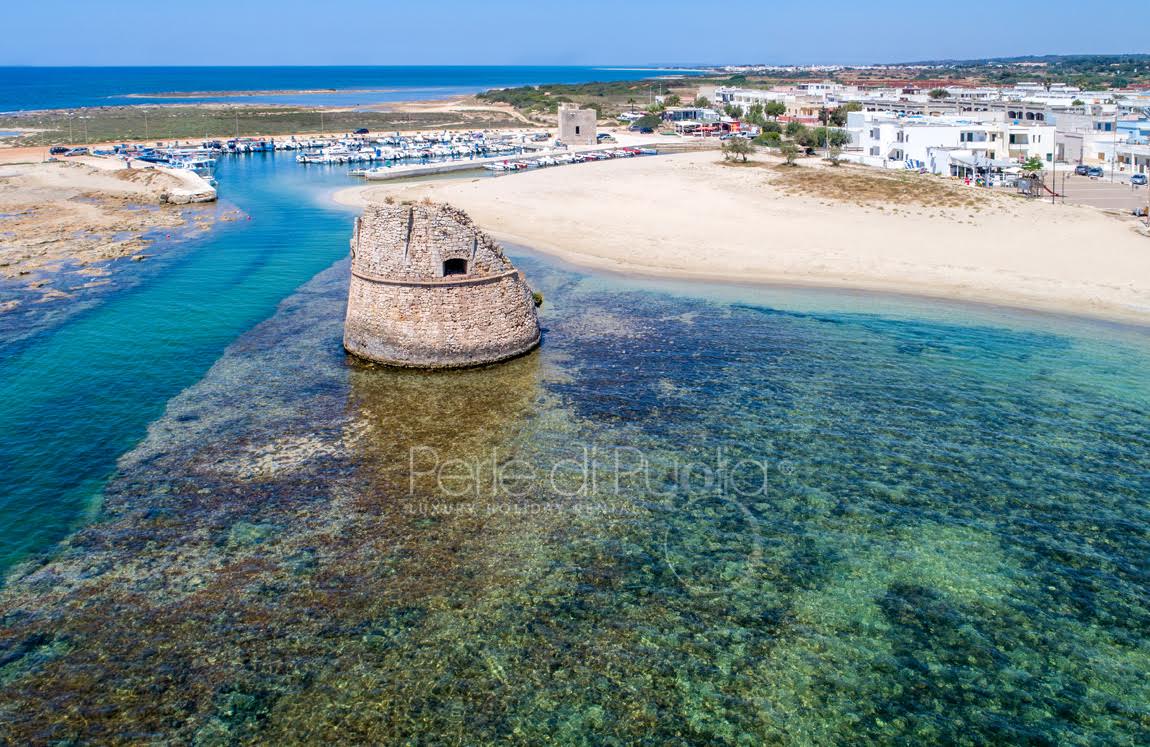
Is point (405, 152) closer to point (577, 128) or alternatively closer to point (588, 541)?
point (577, 128)

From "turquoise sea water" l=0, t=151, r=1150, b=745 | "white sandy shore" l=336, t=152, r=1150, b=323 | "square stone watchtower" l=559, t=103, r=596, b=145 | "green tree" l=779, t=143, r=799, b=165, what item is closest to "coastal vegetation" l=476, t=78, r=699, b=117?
"square stone watchtower" l=559, t=103, r=596, b=145

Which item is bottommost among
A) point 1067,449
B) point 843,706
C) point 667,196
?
point 843,706

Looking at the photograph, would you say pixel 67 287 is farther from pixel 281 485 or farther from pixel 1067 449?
pixel 1067 449

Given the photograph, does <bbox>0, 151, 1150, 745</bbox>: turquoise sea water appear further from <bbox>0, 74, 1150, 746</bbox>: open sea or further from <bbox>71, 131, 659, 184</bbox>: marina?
<bbox>71, 131, 659, 184</bbox>: marina

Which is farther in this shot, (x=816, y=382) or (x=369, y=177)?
(x=369, y=177)

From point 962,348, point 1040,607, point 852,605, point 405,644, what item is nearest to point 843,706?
point 852,605

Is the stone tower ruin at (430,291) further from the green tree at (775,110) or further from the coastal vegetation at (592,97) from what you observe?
the coastal vegetation at (592,97)

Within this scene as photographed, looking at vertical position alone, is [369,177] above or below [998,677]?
above
